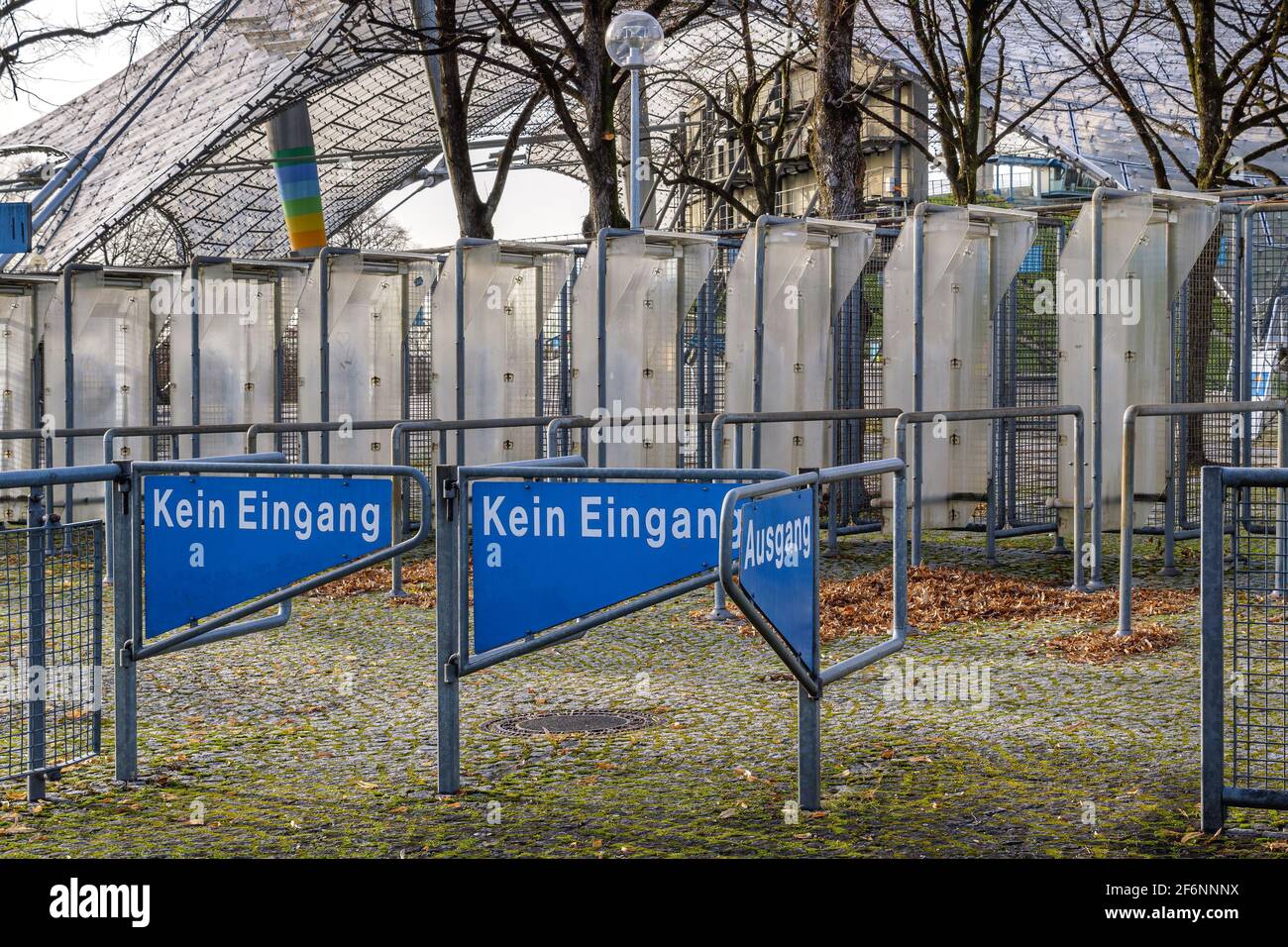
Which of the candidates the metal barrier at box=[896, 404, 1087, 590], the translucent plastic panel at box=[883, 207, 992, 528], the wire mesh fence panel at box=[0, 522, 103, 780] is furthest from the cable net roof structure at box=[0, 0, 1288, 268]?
the wire mesh fence panel at box=[0, 522, 103, 780]

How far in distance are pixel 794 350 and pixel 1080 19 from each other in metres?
10.2

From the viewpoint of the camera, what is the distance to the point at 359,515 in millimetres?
5801

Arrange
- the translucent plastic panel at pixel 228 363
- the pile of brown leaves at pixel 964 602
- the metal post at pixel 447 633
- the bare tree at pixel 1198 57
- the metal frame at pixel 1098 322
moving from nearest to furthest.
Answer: the metal post at pixel 447 633
the pile of brown leaves at pixel 964 602
the metal frame at pixel 1098 322
the translucent plastic panel at pixel 228 363
the bare tree at pixel 1198 57

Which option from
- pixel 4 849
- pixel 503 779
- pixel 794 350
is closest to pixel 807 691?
pixel 503 779

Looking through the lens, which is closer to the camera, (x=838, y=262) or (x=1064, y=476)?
(x=1064, y=476)

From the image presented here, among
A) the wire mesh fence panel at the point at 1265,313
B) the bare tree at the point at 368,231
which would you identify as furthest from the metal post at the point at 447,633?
the bare tree at the point at 368,231

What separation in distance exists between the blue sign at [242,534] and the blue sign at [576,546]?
45cm

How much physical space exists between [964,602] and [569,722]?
12.8 ft

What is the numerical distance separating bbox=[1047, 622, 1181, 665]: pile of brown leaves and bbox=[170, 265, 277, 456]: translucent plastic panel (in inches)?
370

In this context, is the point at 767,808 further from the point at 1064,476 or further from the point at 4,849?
the point at 1064,476

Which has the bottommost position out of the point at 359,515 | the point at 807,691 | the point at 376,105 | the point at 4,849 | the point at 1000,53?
the point at 4,849

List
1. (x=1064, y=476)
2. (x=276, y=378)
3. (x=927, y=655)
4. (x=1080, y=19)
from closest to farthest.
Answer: (x=927, y=655) < (x=1064, y=476) < (x=276, y=378) < (x=1080, y=19)

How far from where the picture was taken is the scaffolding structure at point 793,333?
1367 cm

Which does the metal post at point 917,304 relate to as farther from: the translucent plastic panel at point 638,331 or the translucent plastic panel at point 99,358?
the translucent plastic panel at point 99,358
